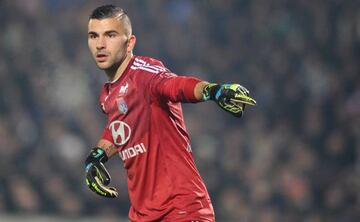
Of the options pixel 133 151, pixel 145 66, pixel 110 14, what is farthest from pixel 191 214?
pixel 110 14

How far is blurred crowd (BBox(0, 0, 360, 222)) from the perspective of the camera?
11281 mm

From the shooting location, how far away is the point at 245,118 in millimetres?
12227

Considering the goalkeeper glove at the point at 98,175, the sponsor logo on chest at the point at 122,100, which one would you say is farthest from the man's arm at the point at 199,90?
the goalkeeper glove at the point at 98,175

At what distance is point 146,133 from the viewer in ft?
18.8

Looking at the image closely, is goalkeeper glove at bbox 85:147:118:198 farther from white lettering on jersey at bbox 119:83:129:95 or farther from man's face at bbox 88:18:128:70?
man's face at bbox 88:18:128:70

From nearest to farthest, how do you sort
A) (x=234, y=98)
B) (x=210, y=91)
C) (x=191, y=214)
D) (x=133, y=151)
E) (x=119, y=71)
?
(x=234, y=98) < (x=210, y=91) < (x=191, y=214) < (x=133, y=151) < (x=119, y=71)

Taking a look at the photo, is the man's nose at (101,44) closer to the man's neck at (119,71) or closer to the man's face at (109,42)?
the man's face at (109,42)

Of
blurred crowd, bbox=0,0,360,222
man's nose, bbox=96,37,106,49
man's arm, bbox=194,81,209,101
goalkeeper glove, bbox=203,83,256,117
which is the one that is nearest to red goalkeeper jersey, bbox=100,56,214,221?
man's nose, bbox=96,37,106,49

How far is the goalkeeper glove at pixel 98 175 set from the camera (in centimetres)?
590

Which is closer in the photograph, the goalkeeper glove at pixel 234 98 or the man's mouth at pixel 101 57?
the goalkeeper glove at pixel 234 98

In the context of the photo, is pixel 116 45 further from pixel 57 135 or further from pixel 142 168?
pixel 57 135

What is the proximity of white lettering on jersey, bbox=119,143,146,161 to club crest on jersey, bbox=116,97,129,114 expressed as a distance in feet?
0.82

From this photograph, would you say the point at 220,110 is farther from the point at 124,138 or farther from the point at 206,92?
the point at 206,92

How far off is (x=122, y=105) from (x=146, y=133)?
10.3 inches
